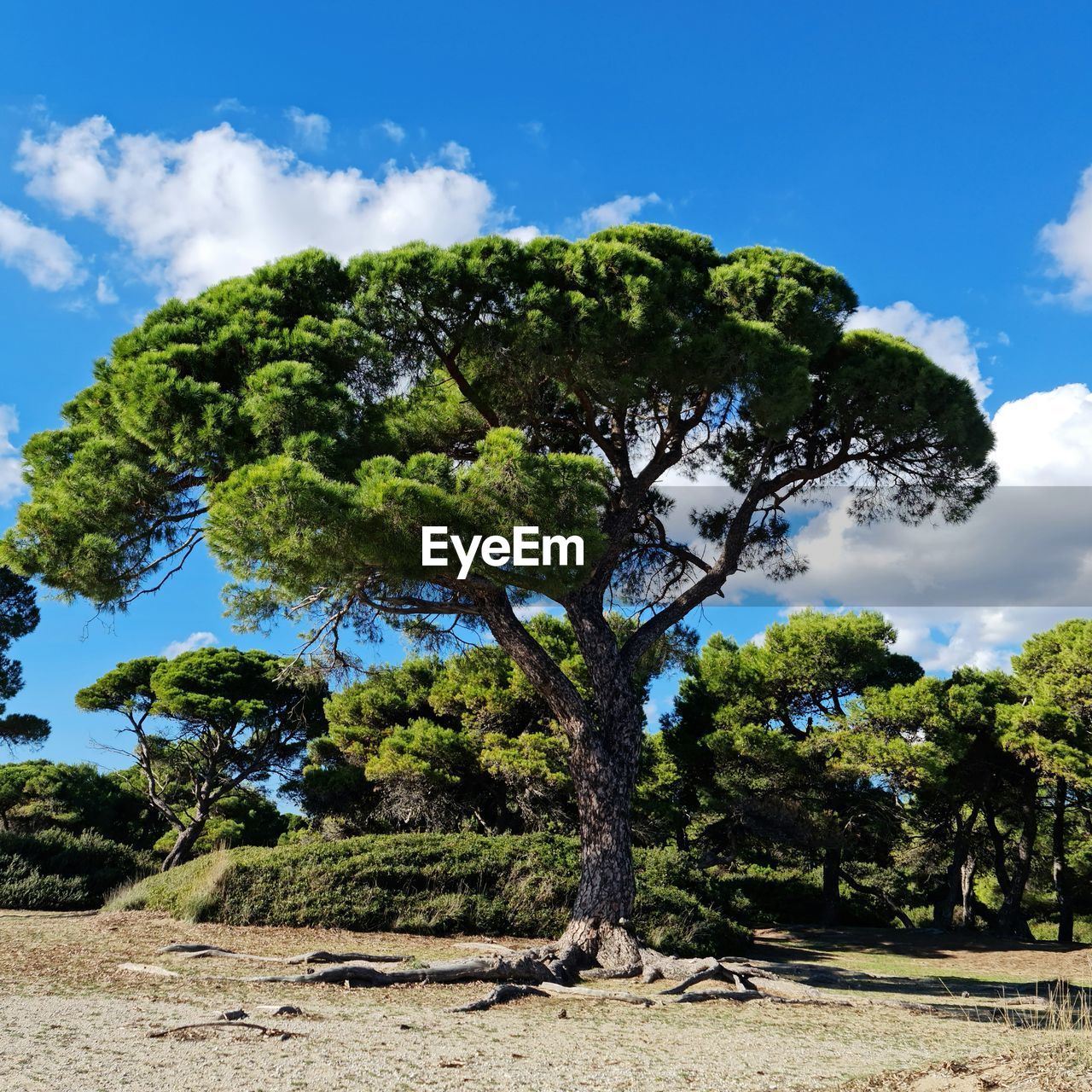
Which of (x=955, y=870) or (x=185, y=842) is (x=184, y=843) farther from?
(x=955, y=870)

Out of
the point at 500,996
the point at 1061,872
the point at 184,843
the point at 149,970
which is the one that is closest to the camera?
the point at 500,996

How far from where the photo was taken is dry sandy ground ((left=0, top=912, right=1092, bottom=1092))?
4504 millimetres

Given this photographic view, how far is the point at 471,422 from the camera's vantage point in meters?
11.1

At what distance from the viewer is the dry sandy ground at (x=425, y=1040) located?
4504mm

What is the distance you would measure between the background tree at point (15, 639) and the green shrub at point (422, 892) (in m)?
10.3

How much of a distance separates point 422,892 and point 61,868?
7250mm

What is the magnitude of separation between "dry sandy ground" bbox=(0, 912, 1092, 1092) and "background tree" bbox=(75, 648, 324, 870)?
11783 millimetres

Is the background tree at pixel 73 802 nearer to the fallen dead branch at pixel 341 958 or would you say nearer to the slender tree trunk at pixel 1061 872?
the fallen dead branch at pixel 341 958

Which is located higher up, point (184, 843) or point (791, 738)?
point (791, 738)

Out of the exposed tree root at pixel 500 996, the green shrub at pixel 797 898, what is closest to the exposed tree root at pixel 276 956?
the exposed tree root at pixel 500 996

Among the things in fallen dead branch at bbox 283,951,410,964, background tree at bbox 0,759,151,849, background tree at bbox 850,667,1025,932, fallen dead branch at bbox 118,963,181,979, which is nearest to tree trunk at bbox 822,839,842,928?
background tree at bbox 850,667,1025,932

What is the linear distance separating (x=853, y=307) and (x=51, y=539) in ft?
33.3

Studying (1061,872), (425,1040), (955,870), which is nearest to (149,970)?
(425,1040)

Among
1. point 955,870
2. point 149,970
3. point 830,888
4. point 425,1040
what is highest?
point 425,1040
